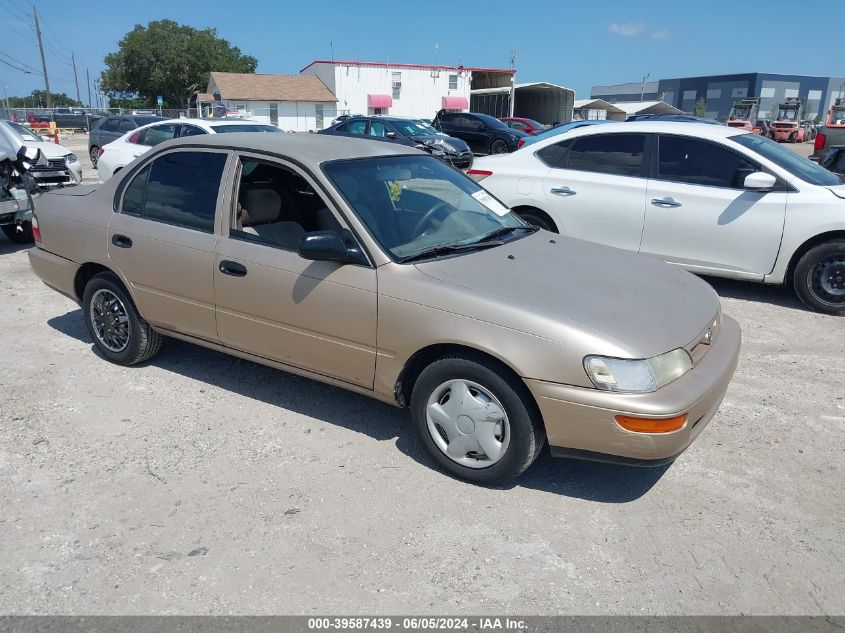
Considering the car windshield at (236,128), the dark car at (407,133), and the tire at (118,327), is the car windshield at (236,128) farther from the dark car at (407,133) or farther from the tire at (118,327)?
the tire at (118,327)

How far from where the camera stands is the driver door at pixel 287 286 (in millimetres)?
3633

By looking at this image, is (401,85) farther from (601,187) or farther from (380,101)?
(601,187)

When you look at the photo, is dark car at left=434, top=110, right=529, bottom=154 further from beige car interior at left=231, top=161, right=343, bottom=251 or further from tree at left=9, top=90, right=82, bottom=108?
tree at left=9, top=90, right=82, bottom=108

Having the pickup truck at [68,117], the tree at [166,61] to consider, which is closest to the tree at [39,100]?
the tree at [166,61]

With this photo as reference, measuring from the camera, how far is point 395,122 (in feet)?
68.1

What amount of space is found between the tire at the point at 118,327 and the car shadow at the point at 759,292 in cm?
553

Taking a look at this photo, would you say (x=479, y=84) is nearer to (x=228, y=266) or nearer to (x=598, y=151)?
(x=598, y=151)

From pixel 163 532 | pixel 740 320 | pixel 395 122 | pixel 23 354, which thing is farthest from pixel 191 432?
pixel 395 122

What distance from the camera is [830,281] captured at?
634 centimetres

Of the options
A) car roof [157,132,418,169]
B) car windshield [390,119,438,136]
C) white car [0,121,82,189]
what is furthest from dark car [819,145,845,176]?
white car [0,121,82,189]

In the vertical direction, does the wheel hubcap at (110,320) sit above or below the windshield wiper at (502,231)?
below

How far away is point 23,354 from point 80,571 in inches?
121

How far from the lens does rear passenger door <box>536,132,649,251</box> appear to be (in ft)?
22.6

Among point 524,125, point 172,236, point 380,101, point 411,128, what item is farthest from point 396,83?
point 172,236
